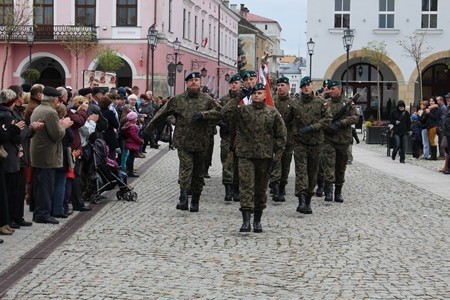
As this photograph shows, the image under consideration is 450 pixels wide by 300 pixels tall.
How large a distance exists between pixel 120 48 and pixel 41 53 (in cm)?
510

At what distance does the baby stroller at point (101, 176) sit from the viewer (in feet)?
43.2

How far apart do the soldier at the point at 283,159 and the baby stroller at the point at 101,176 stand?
7.97 ft

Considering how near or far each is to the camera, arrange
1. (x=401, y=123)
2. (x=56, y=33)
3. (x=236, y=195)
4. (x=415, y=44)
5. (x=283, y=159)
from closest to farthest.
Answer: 1. (x=236, y=195)
2. (x=283, y=159)
3. (x=401, y=123)
4. (x=415, y=44)
5. (x=56, y=33)

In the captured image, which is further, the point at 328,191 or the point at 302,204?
the point at 328,191

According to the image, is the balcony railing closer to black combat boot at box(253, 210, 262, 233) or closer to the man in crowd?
the man in crowd

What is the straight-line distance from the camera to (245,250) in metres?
9.42

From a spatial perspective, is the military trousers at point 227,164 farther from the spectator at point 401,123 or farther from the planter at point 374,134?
the planter at point 374,134

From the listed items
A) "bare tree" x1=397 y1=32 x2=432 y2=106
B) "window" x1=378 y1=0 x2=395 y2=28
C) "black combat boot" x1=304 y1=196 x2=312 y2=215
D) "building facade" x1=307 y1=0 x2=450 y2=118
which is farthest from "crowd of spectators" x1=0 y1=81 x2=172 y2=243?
"window" x1=378 y1=0 x2=395 y2=28

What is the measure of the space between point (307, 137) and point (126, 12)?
3879cm

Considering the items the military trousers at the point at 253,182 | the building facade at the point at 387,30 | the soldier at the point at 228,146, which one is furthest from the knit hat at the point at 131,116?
the building facade at the point at 387,30

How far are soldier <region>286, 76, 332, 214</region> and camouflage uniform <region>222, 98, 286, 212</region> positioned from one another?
1782 millimetres

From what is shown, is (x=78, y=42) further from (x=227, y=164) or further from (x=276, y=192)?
(x=276, y=192)

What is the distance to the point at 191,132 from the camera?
1241 cm

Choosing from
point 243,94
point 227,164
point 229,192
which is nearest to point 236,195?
point 229,192
